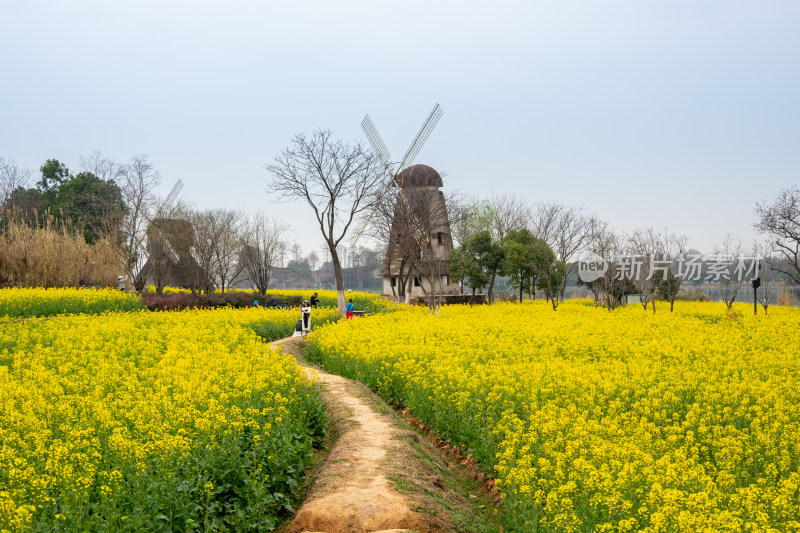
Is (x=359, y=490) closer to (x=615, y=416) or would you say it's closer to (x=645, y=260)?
(x=615, y=416)

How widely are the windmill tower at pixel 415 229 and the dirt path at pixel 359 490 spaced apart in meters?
33.0

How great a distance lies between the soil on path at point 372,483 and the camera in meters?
7.44

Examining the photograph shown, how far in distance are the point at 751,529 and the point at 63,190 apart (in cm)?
6752

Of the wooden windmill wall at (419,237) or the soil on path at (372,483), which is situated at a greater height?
the wooden windmill wall at (419,237)

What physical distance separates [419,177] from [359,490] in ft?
156

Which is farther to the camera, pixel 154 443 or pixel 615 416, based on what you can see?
pixel 615 416

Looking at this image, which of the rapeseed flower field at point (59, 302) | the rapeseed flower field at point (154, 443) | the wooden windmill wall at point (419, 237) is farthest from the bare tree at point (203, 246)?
the rapeseed flower field at point (154, 443)

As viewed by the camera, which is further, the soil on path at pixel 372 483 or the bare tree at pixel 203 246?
the bare tree at pixel 203 246

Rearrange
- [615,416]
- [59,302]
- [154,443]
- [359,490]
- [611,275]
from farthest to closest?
[611,275] → [59,302] → [615,416] → [359,490] → [154,443]

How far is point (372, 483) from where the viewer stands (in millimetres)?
8531

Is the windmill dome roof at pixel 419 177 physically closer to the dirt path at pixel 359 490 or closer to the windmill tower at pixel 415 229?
the windmill tower at pixel 415 229

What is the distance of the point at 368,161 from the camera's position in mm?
41906

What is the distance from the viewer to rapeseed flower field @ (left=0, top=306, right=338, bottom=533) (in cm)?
570

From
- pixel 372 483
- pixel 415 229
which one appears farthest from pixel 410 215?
pixel 372 483
